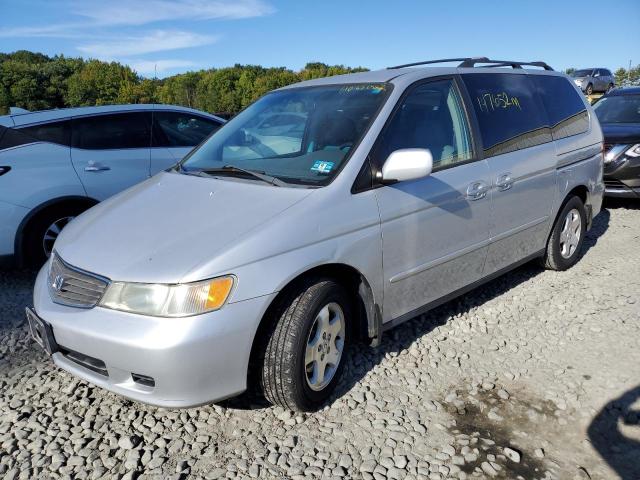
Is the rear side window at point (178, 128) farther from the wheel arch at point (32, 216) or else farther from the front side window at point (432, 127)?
the front side window at point (432, 127)

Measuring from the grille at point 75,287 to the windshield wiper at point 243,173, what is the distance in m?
1.02

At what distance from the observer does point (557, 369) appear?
3.19 meters

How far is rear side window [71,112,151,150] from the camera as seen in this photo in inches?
201

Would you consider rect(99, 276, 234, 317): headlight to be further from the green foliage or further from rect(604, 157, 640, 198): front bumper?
the green foliage

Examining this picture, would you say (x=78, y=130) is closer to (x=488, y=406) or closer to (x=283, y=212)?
(x=283, y=212)

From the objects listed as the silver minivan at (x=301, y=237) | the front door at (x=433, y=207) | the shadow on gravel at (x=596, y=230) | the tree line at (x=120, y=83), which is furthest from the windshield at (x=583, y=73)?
the tree line at (x=120, y=83)

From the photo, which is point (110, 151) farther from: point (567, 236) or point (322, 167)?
point (567, 236)

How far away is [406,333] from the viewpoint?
369 cm

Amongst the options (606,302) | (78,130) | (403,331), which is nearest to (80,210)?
(78,130)

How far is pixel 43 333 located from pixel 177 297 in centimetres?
90

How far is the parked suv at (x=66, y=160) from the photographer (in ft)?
15.0

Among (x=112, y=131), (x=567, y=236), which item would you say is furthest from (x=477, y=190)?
(x=112, y=131)


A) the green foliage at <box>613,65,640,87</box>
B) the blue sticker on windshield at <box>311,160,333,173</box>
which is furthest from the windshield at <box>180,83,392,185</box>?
the green foliage at <box>613,65,640,87</box>

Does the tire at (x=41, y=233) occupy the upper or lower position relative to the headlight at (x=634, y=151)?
lower
